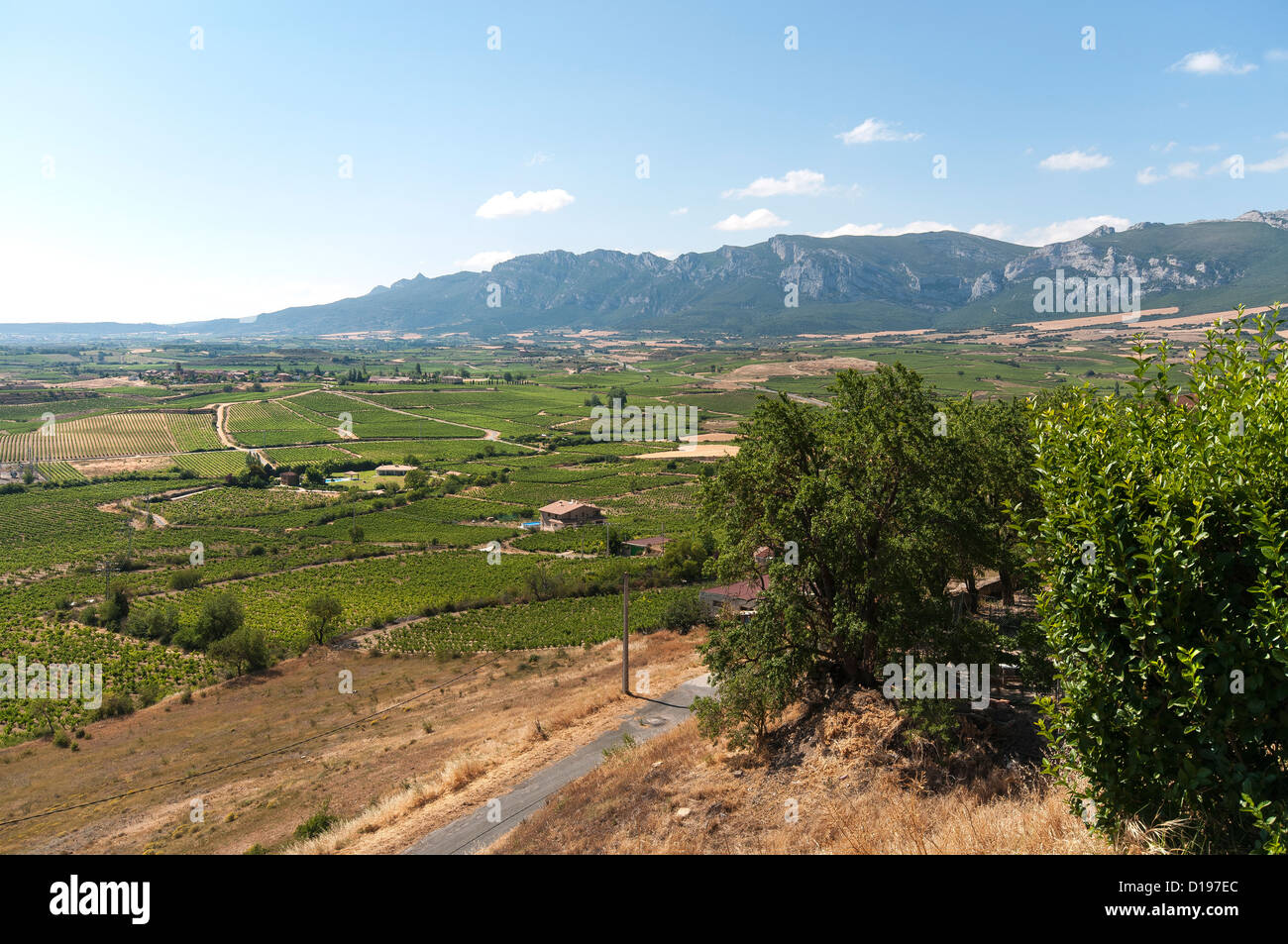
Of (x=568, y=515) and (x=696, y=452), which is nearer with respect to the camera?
(x=568, y=515)

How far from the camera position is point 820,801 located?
15.0m

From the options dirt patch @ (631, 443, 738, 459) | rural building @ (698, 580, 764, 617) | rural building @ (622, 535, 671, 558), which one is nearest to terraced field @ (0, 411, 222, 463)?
dirt patch @ (631, 443, 738, 459)

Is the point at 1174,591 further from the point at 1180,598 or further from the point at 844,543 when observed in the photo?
the point at 844,543

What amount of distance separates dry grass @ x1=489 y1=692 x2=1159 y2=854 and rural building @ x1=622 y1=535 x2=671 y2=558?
54.5 metres

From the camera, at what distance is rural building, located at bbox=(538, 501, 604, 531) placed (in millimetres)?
93375

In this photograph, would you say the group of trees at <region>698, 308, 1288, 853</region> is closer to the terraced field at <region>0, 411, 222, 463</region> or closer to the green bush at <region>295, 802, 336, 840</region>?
the green bush at <region>295, 802, 336, 840</region>

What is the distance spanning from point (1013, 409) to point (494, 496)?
308ft

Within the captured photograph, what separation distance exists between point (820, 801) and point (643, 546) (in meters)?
63.8

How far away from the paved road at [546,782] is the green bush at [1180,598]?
15.8 meters

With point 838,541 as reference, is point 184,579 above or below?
below

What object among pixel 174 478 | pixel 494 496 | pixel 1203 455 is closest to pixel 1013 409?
pixel 1203 455

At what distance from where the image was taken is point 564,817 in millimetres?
17734

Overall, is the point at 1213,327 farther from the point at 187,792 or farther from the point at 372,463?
the point at 372,463

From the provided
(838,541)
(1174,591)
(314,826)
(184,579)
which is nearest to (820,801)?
(838,541)
